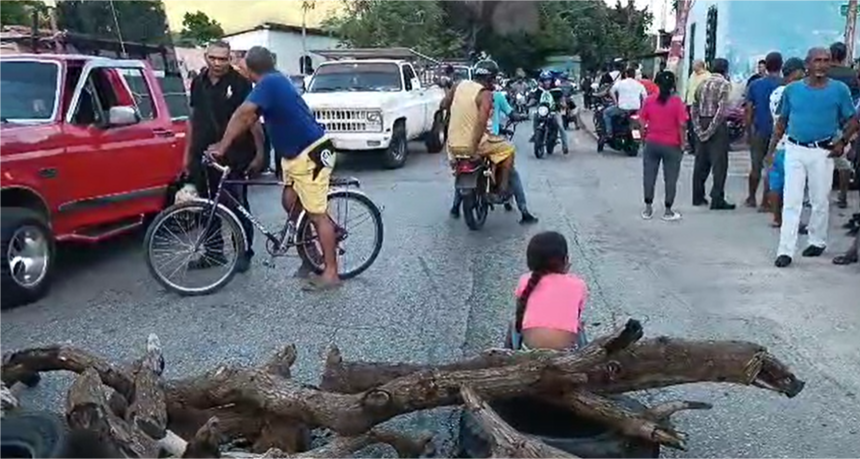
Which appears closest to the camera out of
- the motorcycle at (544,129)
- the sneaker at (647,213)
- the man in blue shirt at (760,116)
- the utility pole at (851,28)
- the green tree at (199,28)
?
→ the sneaker at (647,213)

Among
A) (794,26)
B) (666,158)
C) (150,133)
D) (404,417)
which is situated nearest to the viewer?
(404,417)

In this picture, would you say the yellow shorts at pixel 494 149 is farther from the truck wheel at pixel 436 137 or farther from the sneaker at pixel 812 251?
the truck wheel at pixel 436 137

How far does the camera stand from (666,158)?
11.6 meters

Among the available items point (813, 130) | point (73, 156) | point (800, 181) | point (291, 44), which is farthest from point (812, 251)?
point (291, 44)

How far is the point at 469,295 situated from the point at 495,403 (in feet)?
11.4

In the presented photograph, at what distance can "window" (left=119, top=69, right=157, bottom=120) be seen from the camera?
9.42m

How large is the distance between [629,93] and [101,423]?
16788 mm

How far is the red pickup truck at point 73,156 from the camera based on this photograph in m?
7.67

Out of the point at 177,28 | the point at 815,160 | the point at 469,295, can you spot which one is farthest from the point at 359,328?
the point at 177,28

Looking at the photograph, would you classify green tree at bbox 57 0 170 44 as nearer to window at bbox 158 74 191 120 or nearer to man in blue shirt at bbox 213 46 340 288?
window at bbox 158 74 191 120

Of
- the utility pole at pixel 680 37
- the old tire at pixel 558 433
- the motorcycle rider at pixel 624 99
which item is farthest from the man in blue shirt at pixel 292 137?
the utility pole at pixel 680 37

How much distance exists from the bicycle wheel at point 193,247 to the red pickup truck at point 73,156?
2.72 ft

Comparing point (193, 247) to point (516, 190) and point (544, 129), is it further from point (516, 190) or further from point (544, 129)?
point (544, 129)

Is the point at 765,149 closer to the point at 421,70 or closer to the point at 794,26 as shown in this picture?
the point at 794,26
